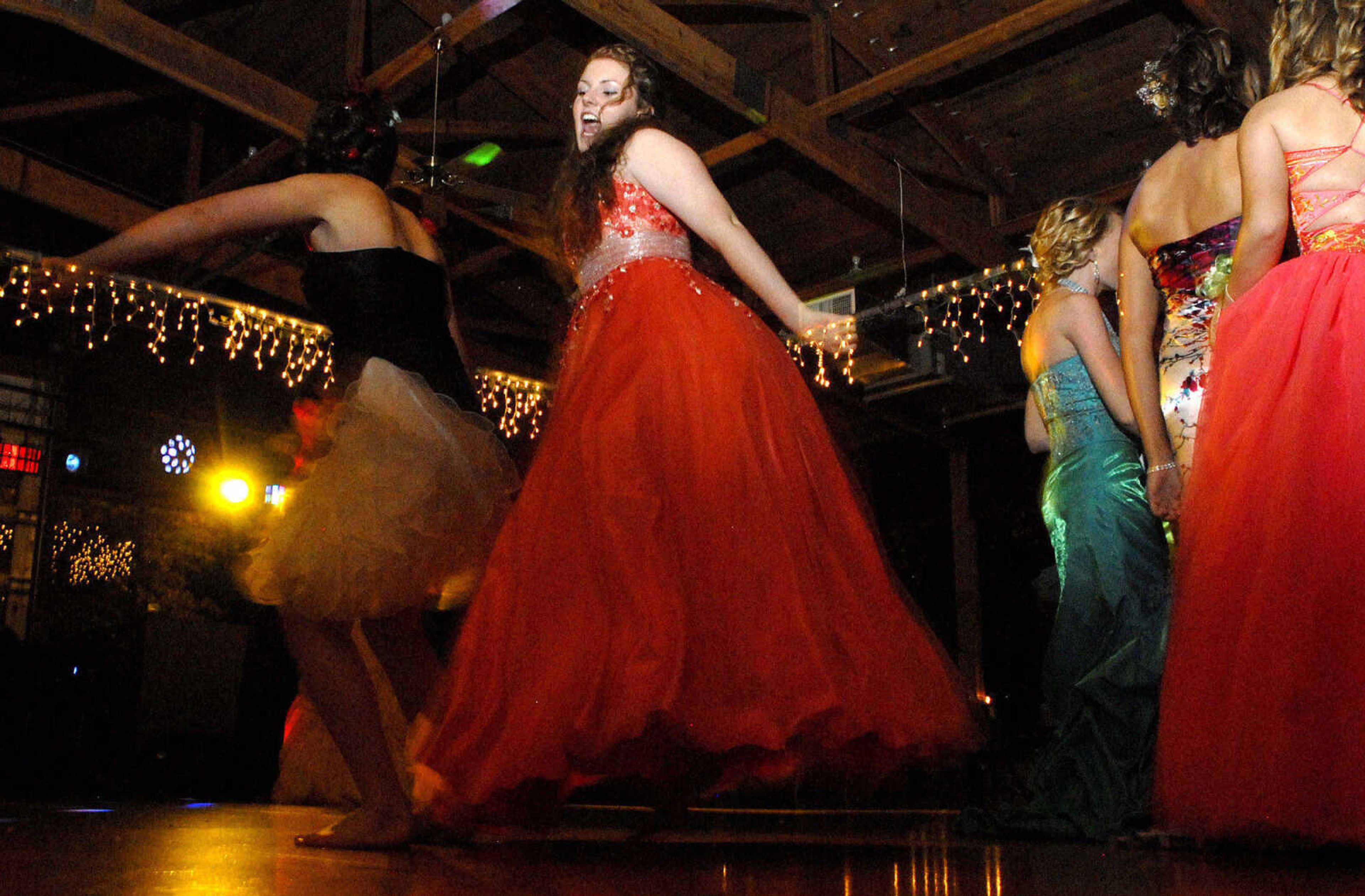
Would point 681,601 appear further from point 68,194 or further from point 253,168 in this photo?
point 68,194

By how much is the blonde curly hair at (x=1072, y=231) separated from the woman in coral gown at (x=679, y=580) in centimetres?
Answer: 111

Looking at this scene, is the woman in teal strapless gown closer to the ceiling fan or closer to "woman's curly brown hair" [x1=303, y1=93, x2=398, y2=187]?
"woman's curly brown hair" [x1=303, y1=93, x2=398, y2=187]

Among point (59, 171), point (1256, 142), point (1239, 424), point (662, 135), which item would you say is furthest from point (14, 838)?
point (59, 171)

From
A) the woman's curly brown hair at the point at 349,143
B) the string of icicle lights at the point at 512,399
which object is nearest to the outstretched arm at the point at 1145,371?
the woman's curly brown hair at the point at 349,143

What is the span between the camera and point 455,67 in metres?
5.86

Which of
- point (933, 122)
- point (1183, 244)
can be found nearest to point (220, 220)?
point (1183, 244)

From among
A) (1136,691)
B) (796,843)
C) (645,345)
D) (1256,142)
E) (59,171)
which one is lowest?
(796,843)

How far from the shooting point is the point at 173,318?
787cm

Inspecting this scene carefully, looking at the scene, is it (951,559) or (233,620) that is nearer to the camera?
(233,620)

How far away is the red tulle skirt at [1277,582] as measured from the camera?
5.20 feet

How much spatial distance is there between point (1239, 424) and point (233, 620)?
27.8 ft

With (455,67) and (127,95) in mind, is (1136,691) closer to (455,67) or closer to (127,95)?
(455,67)

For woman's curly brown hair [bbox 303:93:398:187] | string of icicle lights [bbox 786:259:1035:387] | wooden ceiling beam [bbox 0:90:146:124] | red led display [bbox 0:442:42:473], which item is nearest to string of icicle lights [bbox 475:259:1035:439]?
string of icicle lights [bbox 786:259:1035:387]

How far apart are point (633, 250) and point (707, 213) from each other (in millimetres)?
157
